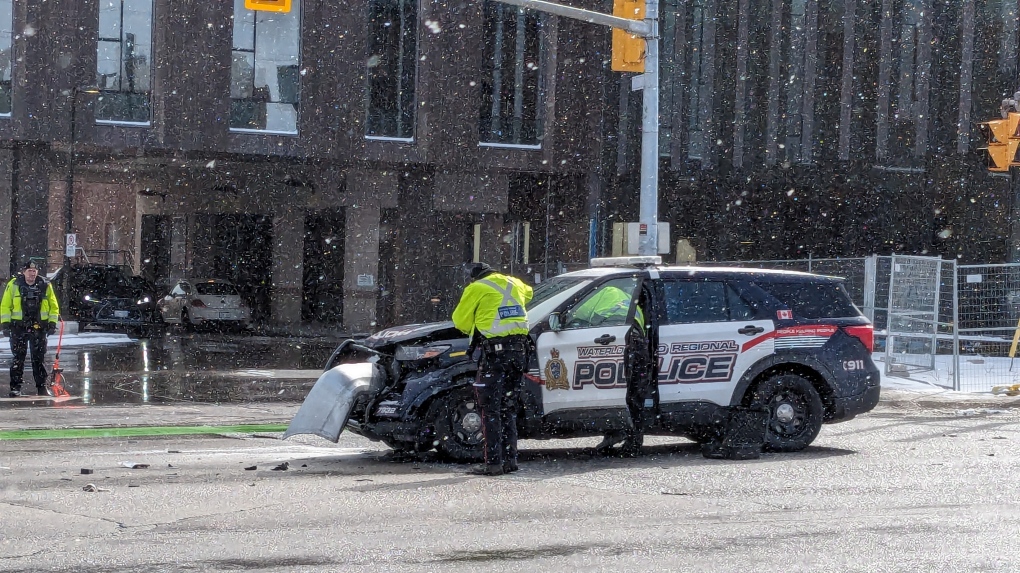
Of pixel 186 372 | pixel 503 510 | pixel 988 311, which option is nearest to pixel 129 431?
pixel 503 510

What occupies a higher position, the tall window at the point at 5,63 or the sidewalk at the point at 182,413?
the tall window at the point at 5,63

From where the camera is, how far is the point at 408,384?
935cm

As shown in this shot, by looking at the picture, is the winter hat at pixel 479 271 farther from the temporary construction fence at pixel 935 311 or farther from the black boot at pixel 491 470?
the temporary construction fence at pixel 935 311

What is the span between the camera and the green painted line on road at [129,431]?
1135 cm

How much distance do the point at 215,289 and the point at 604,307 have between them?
25.8 meters

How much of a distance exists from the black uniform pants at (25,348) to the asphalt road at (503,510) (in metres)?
5.06

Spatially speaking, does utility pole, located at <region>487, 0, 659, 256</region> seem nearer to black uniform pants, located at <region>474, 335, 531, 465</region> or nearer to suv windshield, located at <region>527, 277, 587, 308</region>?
suv windshield, located at <region>527, 277, 587, 308</region>

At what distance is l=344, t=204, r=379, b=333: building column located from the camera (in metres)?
37.0

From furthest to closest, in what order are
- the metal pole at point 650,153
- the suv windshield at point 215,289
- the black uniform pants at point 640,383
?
the suv windshield at point 215,289, the metal pole at point 650,153, the black uniform pants at point 640,383

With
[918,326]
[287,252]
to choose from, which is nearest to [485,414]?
[918,326]

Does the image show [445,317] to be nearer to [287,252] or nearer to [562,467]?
[287,252]

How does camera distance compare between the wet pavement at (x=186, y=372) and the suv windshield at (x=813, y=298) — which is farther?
the wet pavement at (x=186, y=372)

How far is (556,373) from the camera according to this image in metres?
9.57

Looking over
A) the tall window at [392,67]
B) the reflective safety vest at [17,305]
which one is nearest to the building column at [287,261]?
the tall window at [392,67]
